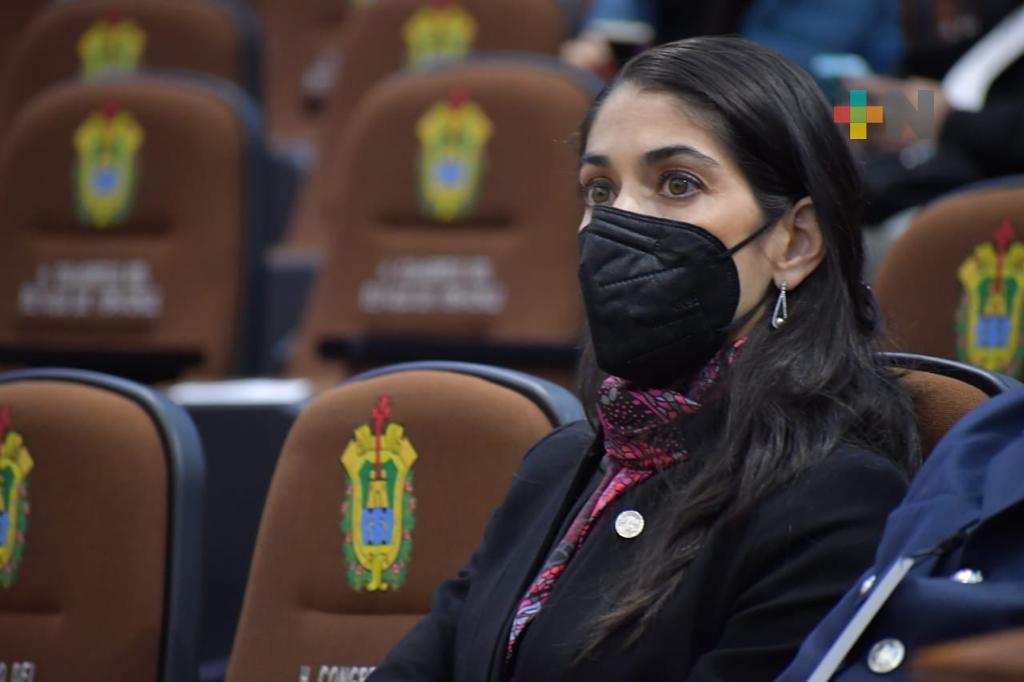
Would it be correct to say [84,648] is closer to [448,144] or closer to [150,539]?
[150,539]

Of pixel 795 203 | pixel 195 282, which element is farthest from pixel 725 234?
pixel 195 282

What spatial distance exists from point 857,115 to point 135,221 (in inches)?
75.0

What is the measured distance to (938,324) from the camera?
77.2 inches

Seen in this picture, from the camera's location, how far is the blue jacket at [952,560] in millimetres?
959

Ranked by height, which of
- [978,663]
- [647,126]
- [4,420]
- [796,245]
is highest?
[647,126]

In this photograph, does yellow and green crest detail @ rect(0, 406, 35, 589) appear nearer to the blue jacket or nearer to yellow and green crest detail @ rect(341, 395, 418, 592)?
yellow and green crest detail @ rect(341, 395, 418, 592)

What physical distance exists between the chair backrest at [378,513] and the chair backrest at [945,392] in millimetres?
428

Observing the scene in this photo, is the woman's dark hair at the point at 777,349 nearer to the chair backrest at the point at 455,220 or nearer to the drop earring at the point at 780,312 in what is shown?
the drop earring at the point at 780,312

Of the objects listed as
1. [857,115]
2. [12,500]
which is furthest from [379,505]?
[857,115]

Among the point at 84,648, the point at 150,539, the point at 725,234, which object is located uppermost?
the point at 725,234

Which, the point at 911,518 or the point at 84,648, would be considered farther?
the point at 84,648

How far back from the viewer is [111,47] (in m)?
3.78

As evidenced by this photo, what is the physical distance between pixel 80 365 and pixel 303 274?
762 mm

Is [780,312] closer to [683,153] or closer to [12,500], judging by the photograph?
[683,153]
